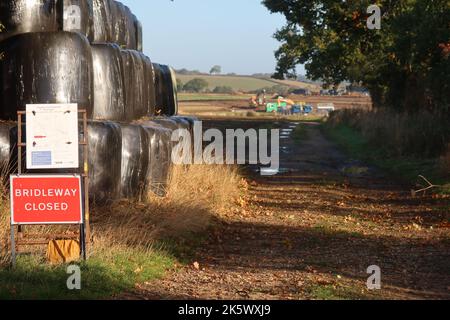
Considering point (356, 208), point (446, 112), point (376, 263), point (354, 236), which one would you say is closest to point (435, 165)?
point (446, 112)

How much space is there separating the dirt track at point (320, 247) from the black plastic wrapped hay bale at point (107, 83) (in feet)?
8.44

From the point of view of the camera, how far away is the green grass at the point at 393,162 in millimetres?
22877

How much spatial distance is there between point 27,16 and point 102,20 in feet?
7.63

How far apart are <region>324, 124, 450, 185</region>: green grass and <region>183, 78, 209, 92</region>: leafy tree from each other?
94749mm

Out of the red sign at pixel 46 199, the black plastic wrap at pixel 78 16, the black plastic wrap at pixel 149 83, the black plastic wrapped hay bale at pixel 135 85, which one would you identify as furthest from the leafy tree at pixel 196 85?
the red sign at pixel 46 199

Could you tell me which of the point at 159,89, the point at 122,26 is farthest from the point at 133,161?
the point at 159,89

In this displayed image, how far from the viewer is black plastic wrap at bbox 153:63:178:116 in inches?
761

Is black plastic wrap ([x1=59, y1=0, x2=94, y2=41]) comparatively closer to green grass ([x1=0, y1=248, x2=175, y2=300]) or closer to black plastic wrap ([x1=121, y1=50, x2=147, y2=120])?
black plastic wrap ([x1=121, y1=50, x2=147, y2=120])

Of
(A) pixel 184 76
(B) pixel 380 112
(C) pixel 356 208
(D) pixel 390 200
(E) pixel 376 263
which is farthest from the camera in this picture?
(A) pixel 184 76

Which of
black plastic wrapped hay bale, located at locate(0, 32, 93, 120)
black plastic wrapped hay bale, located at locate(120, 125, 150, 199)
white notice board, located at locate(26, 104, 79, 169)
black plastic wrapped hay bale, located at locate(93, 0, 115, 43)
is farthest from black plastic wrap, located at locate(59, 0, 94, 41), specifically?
white notice board, located at locate(26, 104, 79, 169)

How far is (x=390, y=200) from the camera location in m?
18.9

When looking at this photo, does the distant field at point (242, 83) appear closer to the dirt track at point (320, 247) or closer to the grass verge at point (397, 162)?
the grass verge at point (397, 162)

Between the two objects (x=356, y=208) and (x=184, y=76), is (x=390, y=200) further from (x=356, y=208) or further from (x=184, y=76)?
(x=184, y=76)
